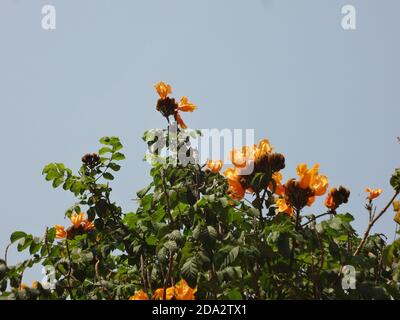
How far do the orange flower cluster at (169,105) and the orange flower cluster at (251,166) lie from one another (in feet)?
3.90

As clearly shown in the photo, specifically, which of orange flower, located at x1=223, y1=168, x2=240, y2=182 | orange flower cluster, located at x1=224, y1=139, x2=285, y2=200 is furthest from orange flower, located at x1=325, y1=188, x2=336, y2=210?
orange flower, located at x1=223, y1=168, x2=240, y2=182

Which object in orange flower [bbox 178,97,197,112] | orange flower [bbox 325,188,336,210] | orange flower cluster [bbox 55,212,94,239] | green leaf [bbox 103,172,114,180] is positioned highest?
orange flower [bbox 178,97,197,112]

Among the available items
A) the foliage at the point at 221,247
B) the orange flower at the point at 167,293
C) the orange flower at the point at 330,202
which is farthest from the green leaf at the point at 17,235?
Answer: the orange flower at the point at 330,202

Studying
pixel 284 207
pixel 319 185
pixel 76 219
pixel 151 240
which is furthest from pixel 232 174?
pixel 76 219

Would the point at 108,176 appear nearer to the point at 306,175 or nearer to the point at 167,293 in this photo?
the point at 306,175

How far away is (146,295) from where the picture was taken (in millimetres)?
2318

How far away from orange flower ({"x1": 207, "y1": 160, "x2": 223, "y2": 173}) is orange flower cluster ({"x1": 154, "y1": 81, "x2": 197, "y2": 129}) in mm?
422

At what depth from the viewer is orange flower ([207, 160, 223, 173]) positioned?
12.1ft

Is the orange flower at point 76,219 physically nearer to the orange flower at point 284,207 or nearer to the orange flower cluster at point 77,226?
the orange flower cluster at point 77,226

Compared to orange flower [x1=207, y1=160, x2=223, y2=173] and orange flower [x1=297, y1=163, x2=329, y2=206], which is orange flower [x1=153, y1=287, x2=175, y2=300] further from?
orange flower [x1=207, y1=160, x2=223, y2=173]

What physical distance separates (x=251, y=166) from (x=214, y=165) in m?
0.91

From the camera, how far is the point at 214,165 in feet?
12.1

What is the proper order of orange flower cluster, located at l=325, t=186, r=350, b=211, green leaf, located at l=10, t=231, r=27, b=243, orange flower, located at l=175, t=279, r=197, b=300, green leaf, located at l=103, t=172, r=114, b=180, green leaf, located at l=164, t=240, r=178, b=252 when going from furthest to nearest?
green leaf, located at l=103, t=172, r=114, b=180, orange flower cluster, located at l=325, t=186, r=350, b=211, green leaf, located at l=10, t=231, r=27, b=243, green leaf, located at l=164, t=240, r=178, b=252, orange flower, located at l=175, t=279, r=197, b=300
